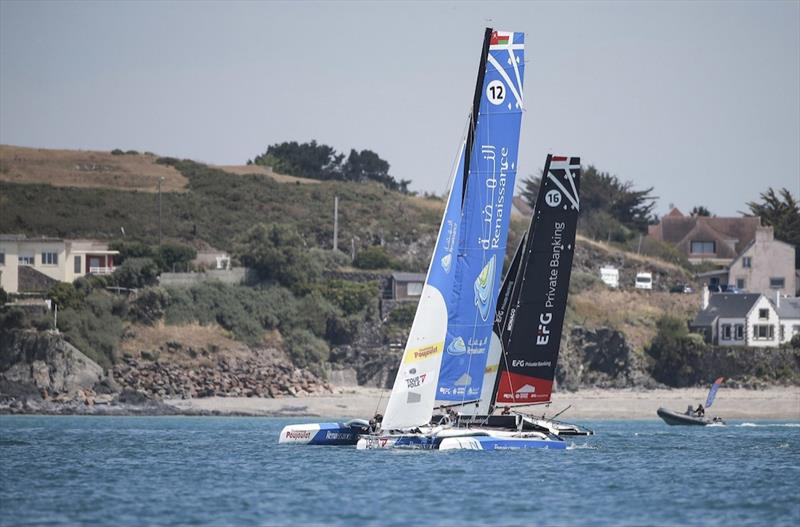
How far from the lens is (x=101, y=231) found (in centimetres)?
11231

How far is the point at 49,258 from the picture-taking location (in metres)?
94.9

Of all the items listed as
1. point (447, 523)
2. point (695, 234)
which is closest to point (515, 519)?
point (447, 523)

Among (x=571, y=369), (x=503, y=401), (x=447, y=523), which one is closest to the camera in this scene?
(x=447, y=523)

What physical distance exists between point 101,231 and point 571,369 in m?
42.1

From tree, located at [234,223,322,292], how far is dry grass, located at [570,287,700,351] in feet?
57.8

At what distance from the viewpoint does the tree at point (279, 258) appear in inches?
3743

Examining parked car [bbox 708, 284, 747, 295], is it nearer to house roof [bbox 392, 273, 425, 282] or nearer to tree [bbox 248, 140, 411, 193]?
house roof [bbox 392, 273, 425, 282]

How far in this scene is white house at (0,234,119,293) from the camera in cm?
9156

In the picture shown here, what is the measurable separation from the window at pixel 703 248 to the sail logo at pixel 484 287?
9124cm

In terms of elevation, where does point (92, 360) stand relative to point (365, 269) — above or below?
below

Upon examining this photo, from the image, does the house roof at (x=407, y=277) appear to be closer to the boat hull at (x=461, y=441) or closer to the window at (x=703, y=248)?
the window at (x=703, y=248)

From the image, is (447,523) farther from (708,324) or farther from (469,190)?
(708,324)

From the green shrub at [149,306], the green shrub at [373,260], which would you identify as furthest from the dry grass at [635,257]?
the green shrub at [149,306]

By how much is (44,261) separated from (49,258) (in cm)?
37
